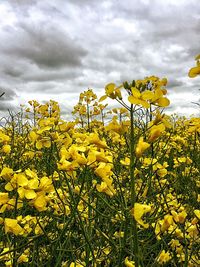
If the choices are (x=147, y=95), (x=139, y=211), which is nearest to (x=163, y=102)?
(x=147, y=95)

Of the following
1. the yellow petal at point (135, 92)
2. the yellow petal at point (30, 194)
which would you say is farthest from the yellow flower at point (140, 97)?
the yellow petal at point (30, 194)

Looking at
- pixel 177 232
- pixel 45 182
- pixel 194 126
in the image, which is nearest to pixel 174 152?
pixel 177 232

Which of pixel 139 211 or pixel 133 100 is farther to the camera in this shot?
pixel 133 100

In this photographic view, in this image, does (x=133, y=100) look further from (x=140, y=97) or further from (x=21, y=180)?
(x=21, y=180)

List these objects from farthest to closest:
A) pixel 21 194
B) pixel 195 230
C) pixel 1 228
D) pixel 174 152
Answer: pixel 174 152
pixel 1 228
pixel 195 230
pixel 21 194

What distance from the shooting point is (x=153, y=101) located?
4.98ft

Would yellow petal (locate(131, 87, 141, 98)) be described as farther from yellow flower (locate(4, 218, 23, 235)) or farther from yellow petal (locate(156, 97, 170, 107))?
yellow flower (locate(4, 218, 23, 235))

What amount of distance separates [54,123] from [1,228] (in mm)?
736

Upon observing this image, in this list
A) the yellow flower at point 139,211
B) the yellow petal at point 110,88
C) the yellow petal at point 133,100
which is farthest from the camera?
the yellow petal at point 110,88

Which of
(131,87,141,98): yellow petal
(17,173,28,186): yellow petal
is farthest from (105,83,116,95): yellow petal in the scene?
(17,173,28,186): yellow petal

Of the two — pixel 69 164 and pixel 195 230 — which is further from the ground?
pixel 69 164

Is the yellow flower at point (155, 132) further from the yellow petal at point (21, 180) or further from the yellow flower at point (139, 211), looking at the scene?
the yellow petal at point (21, 180)

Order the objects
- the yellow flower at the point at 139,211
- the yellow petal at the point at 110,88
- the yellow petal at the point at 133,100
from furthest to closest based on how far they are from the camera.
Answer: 1. the yellow petal at the point at 110,88
2. the yellow petal at the point at 133,100
3. the yellow flower at the point at 139,211

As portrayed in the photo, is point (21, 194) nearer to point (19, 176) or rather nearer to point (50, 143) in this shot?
point (19, 176)
